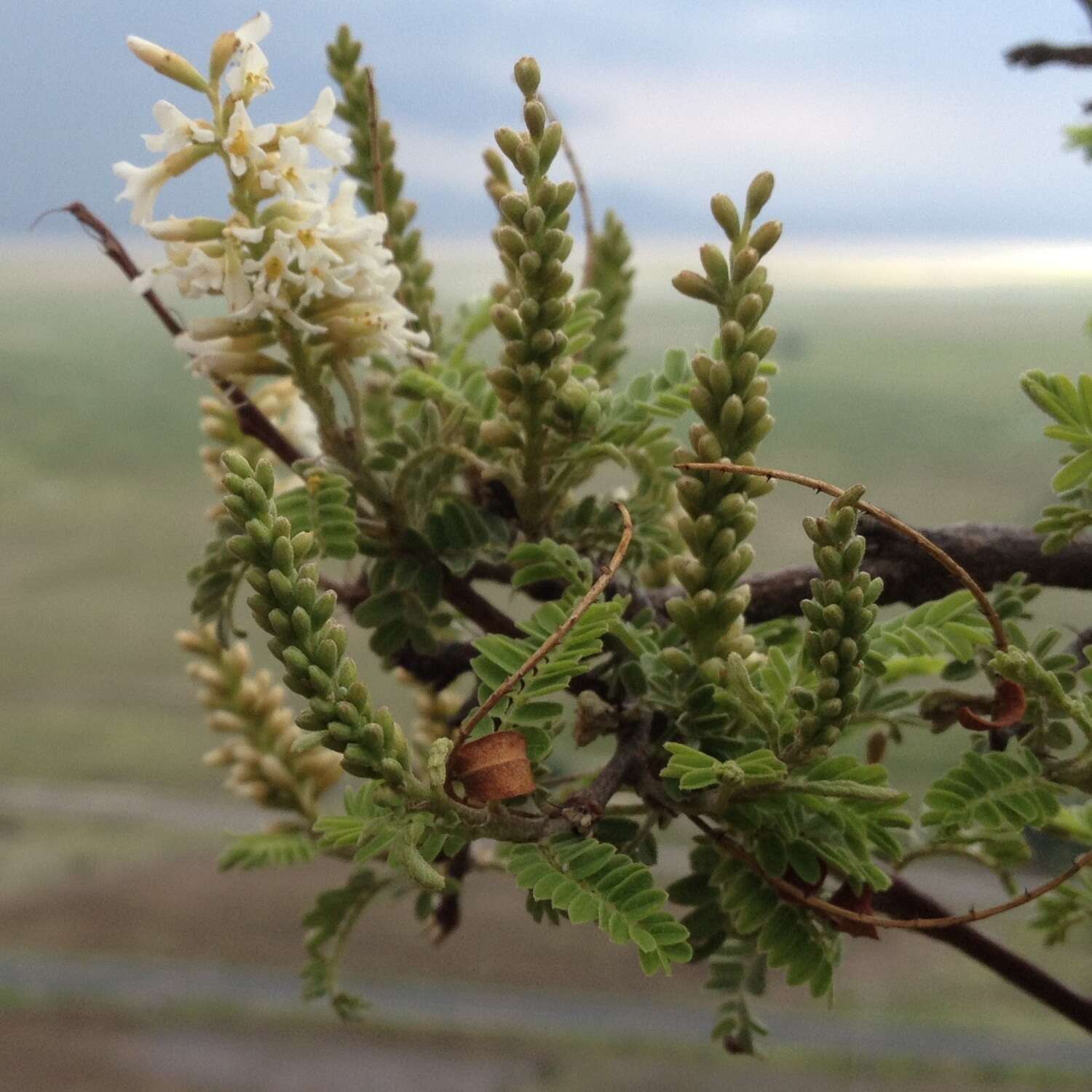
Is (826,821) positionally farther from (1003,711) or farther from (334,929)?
(334,929)

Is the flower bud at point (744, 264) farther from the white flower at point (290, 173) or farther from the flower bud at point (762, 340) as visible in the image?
the white flower at point (290, 173)

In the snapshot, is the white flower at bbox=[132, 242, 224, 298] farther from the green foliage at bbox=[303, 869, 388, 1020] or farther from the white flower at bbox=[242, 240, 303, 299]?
the green foliage at bbox=[303, 869, 388, 1020]

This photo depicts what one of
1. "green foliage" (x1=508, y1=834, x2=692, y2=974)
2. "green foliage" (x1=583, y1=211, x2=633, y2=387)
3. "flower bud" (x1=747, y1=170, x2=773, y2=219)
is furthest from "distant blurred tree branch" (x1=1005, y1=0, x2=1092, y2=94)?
"green foliage" (x1=508, y1=834, x2=692, y2=974)

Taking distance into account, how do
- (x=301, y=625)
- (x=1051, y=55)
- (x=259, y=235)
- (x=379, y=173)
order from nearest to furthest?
(x=301, y=625) < (x=259, y=235) < (x=379, y=173) < (x=1051, y=55)

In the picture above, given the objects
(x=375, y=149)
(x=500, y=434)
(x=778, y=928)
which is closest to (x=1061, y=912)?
(x=778, y=928)

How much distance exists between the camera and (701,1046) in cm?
114

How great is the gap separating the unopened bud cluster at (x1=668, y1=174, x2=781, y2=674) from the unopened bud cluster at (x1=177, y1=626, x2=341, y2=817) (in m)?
0.26

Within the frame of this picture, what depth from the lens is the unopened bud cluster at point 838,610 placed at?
219mm

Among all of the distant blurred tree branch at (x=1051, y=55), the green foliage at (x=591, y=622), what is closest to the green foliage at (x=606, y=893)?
the green foliage at (x=591, y=622)

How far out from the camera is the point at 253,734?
1.59ft

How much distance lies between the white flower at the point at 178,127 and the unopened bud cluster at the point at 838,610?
208 mm

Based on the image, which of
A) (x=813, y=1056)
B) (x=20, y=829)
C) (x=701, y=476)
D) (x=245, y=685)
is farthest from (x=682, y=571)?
(x=20, y=829)

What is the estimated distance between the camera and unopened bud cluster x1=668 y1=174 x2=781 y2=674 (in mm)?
256

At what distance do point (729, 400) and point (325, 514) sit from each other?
0.40 ft
